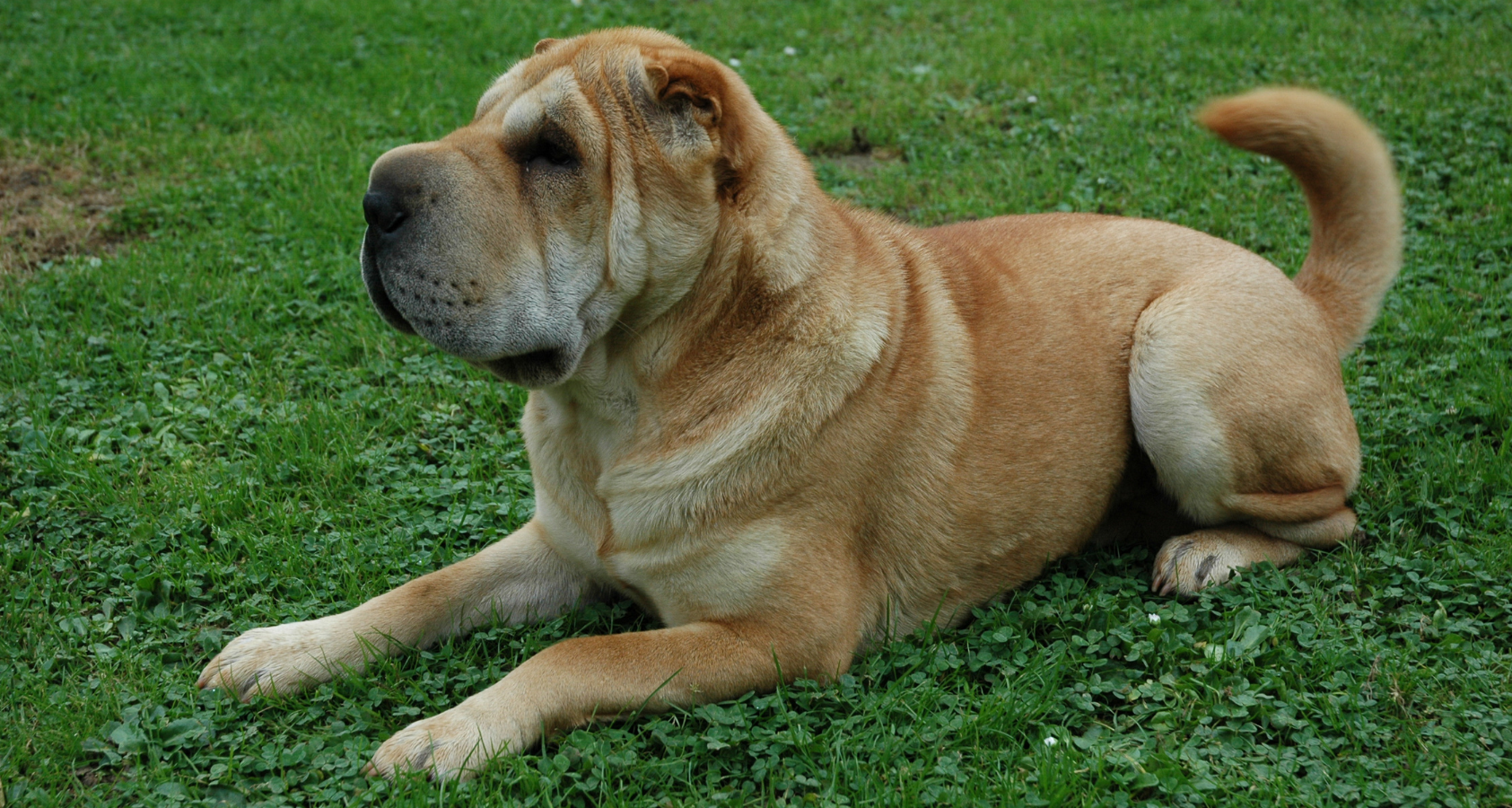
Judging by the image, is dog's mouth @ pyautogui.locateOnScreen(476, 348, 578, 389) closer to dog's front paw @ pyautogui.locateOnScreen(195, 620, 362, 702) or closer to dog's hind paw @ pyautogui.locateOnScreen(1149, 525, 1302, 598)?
dog's front paw @ pyautogui.locateOnScreen(195, 620, 362, 702)

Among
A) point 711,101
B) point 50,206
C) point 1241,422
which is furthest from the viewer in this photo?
point 50,206

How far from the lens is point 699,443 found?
3014 mm

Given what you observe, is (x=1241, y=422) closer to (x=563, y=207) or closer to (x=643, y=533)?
(x=643, y=533)

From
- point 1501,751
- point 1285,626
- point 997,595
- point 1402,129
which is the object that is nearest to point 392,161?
point 997,595

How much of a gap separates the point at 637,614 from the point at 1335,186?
267cm

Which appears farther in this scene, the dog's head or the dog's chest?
the dog's chest

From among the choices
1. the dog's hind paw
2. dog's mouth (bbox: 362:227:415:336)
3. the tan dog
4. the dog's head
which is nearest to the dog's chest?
the tan dog

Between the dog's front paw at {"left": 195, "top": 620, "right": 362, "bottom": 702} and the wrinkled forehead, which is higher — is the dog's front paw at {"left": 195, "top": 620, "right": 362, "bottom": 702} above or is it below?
below

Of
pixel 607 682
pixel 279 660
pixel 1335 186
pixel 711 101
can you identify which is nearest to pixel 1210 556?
pixel 1335 186

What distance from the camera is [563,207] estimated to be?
114 inches

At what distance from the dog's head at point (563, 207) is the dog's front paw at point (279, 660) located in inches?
35.9

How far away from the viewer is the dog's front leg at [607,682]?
2.72m

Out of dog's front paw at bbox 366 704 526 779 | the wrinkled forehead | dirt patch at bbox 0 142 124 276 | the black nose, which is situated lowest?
dog's front paw at bbox 366 704 526 779

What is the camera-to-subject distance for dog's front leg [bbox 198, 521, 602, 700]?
10.1ft
